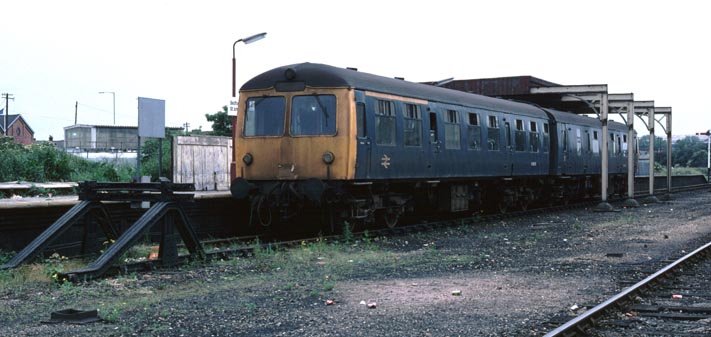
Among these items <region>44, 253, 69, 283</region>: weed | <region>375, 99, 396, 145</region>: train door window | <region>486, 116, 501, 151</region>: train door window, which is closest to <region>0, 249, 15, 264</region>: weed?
<region>44, 253, 69, 283</region>: weed

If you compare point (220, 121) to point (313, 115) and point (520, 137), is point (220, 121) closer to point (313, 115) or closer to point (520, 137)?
point (520, 137)

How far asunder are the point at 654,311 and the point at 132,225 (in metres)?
6.81

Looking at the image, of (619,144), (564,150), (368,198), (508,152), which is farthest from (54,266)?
(619,144)

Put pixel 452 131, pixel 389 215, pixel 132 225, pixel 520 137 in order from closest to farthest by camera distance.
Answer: pixel 132 225, pixel 389 215, pixel 452 131, pixel 520 137

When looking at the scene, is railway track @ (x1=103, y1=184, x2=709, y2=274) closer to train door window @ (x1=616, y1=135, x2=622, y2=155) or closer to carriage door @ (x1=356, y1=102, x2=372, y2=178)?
carriage door @ (x1=356, y1=102, x2=372, y2=178)

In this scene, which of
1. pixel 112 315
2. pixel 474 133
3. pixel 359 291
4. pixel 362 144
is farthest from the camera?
pixel 474 133

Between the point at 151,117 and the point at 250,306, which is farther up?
the point at 151,117

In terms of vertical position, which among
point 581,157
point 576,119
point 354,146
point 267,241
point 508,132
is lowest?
point 267,241

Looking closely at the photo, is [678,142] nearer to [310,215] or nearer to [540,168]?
[540,168]

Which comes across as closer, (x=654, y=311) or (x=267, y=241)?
(x=654, y=311)

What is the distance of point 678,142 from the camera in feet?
435

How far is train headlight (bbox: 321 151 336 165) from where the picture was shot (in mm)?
14711

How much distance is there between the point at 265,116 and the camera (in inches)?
610

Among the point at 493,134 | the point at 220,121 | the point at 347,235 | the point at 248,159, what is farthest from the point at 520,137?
the point at 220,121
